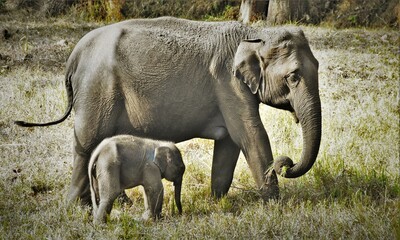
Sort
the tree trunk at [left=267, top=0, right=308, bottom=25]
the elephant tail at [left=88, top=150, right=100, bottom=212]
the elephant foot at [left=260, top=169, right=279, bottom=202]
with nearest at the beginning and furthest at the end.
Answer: the elephant tail at [left=88, top=150, right=100, bottom=212], the elephant foot at [left=260, top=169, right=279, bottom=202], the tree trunk at [left=267, top=0, right=308, bottom=25]

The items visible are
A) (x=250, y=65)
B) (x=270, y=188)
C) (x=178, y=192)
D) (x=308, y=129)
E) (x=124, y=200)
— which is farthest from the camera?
(x=124, y=200)

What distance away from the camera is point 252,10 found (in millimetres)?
15117

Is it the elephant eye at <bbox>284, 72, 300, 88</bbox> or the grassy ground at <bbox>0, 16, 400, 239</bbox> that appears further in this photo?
the elephant eye at <bbox>284, 72, 300, 88</bbox>

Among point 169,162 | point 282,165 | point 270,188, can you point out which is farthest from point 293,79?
point 169,162

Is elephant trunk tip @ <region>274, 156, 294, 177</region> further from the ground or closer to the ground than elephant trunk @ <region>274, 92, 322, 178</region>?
closer to the ground

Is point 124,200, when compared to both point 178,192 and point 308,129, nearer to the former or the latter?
point 178,192

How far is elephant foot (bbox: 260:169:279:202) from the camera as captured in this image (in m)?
6.43

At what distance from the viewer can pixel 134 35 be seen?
21.1ft

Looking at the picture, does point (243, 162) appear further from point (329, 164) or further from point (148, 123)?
point (148, 123)

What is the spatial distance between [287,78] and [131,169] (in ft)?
5.11

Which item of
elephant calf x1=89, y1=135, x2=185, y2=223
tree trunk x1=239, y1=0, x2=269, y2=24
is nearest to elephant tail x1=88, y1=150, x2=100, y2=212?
elephant calf x1=89, y1=135, x2=185, y2=223

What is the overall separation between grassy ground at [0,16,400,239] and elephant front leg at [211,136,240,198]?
0.47 feet

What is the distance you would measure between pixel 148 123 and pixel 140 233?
3.61 feet

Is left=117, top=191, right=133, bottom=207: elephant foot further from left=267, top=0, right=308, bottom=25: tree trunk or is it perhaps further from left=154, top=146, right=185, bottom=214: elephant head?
left=267, top=0, right=308, bottom=25: tree trunk
